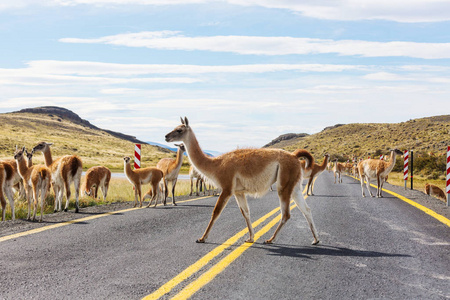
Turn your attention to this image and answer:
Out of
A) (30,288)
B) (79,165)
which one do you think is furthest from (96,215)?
(30,288)

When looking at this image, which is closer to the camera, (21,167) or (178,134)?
(178,134)

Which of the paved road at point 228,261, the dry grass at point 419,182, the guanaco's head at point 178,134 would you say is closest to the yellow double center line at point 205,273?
the paved road at point 228,261

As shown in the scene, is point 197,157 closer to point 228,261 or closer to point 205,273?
point 228,261

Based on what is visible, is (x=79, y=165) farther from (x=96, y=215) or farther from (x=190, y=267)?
(x=190, y=267)

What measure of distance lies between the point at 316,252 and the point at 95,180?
12.4 meters

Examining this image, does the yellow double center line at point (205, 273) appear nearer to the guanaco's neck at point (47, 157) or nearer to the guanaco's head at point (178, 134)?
the guanaco's head at point (178, 134)

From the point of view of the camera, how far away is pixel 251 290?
487 centimetres

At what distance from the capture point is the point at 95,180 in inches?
694

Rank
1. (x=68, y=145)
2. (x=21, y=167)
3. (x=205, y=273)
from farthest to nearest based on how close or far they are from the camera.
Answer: (x=68, y=145) → (x=21, y=167) → (x=205, y=273)

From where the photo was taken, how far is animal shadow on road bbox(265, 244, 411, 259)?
6652 mm

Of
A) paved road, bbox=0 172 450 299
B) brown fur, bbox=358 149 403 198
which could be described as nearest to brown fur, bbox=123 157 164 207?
paved road, bbox=0 172 450 299

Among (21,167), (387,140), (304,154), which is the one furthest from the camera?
(387,140)

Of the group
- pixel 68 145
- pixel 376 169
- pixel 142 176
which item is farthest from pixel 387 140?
pixel 142 176

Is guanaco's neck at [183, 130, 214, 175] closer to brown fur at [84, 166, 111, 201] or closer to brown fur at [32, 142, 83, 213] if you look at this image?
brown fur at [32, 142, 83, 213]
